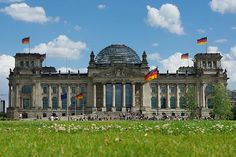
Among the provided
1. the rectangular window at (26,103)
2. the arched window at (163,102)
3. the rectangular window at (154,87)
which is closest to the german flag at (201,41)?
the rectangular window at (154,87)

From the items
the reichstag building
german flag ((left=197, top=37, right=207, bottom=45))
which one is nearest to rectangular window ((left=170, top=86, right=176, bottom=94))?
the reichstag building

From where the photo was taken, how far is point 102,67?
175 meters

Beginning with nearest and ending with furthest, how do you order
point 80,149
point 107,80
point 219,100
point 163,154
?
point 163,154 → point 80,149 → point 219,100 → point 107,80

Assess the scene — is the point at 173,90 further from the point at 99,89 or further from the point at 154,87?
the point at 99,89

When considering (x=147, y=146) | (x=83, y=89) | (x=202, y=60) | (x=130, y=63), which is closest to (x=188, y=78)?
(x=202, y=60)

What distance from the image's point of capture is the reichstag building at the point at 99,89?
563 ft

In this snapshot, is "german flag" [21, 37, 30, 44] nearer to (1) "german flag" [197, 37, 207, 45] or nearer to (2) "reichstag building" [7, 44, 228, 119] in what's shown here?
(2) "reichstag building" [7, 44, 228, 119]

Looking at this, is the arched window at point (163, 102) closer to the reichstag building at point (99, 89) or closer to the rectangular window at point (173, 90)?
the reichstag building at point (99, 89)

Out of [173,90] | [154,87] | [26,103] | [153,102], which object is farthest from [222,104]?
[26,103]

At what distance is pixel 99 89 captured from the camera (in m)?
174

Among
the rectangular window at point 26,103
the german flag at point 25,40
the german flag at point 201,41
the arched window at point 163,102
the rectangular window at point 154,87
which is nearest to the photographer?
the german flag at point 201,41

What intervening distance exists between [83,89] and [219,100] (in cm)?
6424

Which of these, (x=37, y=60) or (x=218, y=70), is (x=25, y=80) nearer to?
(x=37, y=60)

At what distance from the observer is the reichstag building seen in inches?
6752
